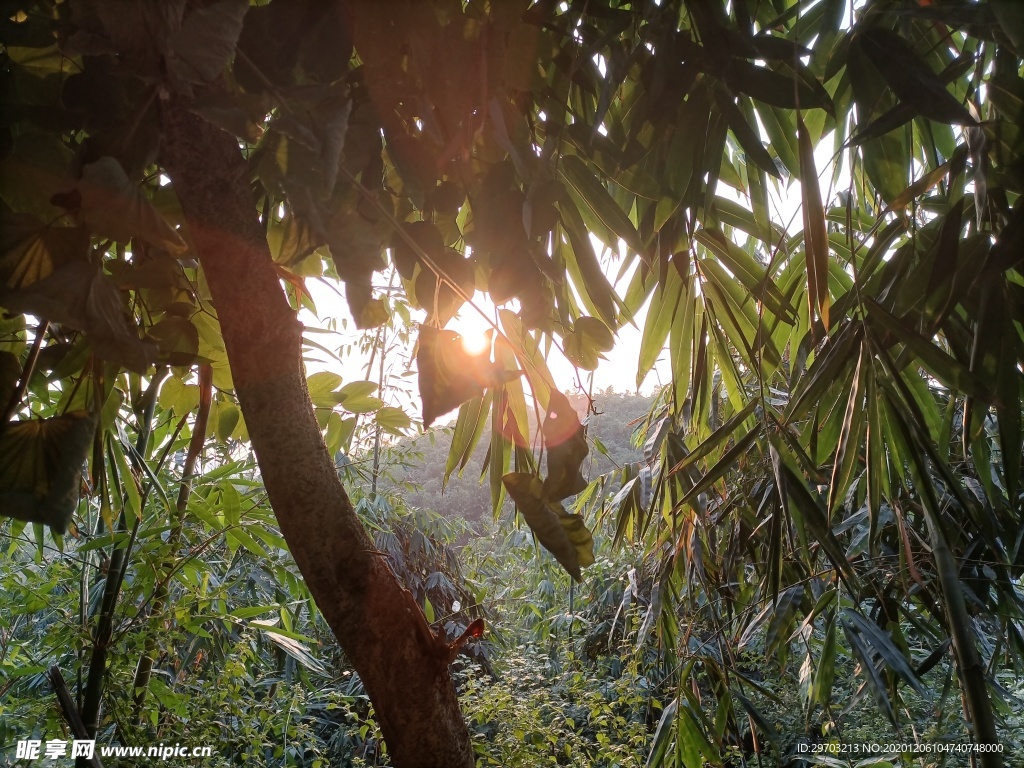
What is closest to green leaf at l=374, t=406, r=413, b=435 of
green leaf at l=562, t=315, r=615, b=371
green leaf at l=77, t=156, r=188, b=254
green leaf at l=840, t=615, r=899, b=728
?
green leaf at l=562, t=315, r=615, b=371

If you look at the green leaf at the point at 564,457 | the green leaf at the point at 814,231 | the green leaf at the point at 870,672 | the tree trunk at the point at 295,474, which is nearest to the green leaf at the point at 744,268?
the green leaf at the point at 814,231

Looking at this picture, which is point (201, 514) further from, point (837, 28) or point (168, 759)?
point (837, 28)

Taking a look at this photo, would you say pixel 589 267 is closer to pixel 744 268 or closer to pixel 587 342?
pixel 587 342

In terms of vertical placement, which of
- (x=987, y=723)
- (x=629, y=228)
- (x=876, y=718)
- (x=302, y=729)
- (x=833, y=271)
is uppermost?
(x=833, y=271)

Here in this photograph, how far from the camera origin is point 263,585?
2.16m

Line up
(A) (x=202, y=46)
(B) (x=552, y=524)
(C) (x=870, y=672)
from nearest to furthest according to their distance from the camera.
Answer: (A) (x=202, y=46) < (B) (x=552, y=524) < (C) (x=870, y=672)

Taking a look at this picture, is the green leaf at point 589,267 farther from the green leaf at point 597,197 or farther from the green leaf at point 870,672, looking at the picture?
the green leaf at point 870,672

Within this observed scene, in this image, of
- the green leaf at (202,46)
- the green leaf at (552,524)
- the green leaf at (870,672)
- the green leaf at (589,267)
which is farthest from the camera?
the green leaf at (870,672)

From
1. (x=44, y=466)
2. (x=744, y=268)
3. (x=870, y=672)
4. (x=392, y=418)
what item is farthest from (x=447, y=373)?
(x=870, y=672)

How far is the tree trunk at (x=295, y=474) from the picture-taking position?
0.32m

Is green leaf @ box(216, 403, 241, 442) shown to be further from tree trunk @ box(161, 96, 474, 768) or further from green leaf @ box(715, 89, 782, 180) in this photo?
green leaf @ box(715, 89, 782, 180)

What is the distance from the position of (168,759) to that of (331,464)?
43.7 inches

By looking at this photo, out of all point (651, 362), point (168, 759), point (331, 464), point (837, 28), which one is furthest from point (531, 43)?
point (168, 759)

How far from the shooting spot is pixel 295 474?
0.32 meters
